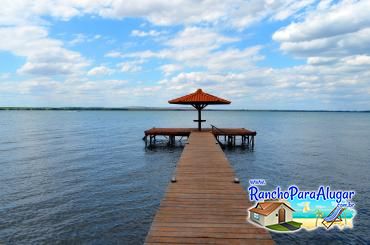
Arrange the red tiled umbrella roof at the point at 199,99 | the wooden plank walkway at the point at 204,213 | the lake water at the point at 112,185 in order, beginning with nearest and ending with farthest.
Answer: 1. the wooden plank walkway at the point at 204,213
2. the lake water at the point at 112,185
3. the red tiled umbrella roof at the point at 199,99

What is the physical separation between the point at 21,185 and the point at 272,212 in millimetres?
13522

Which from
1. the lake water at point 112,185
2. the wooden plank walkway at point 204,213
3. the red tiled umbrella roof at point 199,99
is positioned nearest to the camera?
the wooden plank walkway at point 204,213

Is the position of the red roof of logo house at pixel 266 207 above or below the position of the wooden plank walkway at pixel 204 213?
above

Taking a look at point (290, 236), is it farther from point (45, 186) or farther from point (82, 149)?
point (82, 149)

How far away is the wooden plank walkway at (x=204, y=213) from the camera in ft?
17.0

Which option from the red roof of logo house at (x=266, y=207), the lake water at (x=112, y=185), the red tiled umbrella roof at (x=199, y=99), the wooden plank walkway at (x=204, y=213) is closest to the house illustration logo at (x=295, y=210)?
the red roof of logo house at (x=266, y=207)

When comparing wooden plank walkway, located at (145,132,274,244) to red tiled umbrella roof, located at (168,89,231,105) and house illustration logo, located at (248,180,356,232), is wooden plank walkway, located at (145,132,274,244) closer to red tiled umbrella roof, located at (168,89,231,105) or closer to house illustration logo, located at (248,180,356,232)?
house illustration logo, located at (248,180,356,232)

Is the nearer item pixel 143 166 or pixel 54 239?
pixel 54 239

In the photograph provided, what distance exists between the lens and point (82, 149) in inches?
1025

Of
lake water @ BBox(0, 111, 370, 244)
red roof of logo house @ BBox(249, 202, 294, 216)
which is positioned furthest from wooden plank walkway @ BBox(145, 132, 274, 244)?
lake water @ BBox(0, 111, 370, 244)

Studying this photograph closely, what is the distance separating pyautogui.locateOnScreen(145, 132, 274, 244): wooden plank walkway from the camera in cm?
519

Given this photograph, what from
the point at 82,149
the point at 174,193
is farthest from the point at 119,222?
the point at 82,149

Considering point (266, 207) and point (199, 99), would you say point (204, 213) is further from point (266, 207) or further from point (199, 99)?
point (199, 99)

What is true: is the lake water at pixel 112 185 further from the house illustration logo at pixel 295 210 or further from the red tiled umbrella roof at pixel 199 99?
the red tiled umbrella roof at pixel 199 99
